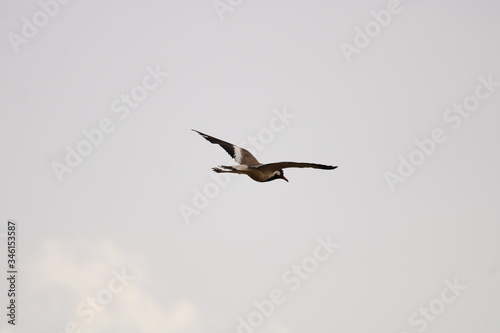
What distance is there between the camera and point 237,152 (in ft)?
71.7

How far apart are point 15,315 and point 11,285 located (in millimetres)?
988

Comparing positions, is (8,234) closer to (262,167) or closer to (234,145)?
(234,145)

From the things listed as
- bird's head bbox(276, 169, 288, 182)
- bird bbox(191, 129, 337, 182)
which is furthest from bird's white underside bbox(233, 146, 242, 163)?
bird's head bbox(276, 169, 288, 182)

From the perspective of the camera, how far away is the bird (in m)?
17.8

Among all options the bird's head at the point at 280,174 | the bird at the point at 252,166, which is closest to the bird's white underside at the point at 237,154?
the bird at the point at 252,166

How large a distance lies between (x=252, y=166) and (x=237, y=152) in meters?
2.27

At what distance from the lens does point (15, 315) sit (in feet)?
74.3

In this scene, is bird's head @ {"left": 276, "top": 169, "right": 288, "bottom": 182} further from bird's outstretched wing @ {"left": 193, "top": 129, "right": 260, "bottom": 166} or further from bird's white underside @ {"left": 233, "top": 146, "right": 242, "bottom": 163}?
bird's white underside @ {"left": 233, "top": 146, "right": 242, "bottom": 163}

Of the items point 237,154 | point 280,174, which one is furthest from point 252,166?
point 237,154

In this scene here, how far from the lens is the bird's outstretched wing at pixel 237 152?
21266 millimetres

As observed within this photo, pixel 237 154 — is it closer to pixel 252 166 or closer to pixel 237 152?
pixel 237 152

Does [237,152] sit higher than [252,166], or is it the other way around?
[237,152]

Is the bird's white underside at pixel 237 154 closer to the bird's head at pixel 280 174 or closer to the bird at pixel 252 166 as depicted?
the bird at pixel 252 166

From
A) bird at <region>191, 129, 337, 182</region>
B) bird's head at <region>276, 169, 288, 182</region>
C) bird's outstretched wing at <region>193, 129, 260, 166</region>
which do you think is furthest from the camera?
bird's outstretched wing at <region>193, 129, 260, 166</region>
